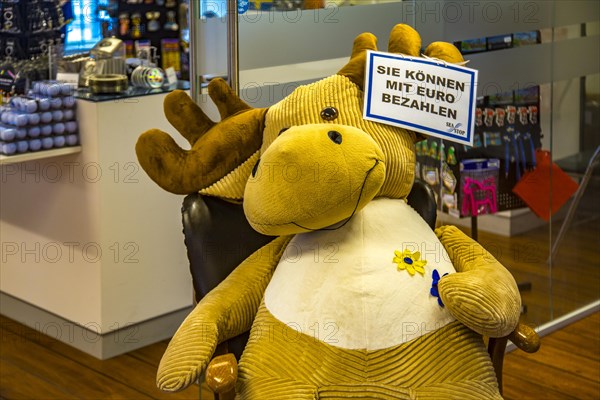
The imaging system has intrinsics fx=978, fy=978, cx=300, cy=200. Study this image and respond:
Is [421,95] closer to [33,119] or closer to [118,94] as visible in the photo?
[118,94]

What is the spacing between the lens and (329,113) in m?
2.13

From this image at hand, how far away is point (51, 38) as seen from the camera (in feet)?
13.4

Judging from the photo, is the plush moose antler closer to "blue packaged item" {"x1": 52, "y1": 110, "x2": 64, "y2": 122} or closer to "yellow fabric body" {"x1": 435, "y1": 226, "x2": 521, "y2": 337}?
"yellow fabric body" {"x1": 435, "y1": 226, "x2": 521, "y2": 337}

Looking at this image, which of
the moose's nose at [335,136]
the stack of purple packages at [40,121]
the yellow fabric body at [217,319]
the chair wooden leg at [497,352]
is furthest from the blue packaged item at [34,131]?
the chair wooden leg at [497,352]

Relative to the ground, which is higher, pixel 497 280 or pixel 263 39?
pixel 263 39

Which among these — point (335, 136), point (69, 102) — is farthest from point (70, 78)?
point (335, 136)

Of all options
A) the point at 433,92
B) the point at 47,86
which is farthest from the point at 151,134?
the point at 47,86

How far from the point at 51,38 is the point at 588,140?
7.43 feet

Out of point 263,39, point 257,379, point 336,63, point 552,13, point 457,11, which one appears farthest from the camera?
point 552,13

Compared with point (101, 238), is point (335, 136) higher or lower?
higher

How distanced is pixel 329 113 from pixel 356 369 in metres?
0.55

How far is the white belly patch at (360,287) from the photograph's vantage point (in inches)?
79.0

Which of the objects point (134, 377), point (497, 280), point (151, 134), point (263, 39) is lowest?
point (134, 377)

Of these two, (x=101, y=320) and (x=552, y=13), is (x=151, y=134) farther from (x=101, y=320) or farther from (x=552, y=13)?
(x=552, y=13)
